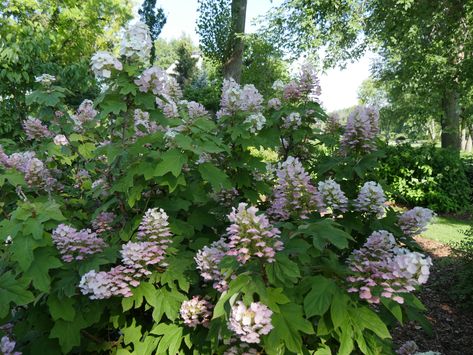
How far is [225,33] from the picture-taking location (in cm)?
1670

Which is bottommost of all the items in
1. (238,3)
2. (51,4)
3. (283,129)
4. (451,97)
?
(283,129)

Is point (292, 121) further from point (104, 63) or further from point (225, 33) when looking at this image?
point (225, 33)

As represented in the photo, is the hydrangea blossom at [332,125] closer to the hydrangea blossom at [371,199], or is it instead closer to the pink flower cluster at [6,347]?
the hydrangea blossom at [371,199]

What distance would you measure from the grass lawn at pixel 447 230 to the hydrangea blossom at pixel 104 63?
7.46 meters

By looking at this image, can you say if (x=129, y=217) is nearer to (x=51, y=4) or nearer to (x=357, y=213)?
(x=357, y=213)

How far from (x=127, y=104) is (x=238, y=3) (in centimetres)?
1444

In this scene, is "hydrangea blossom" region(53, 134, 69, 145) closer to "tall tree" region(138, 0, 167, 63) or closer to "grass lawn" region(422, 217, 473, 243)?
"grass lawn" region(422, 217, 473, 243)

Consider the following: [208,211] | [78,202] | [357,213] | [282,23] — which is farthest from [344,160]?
[282,23]

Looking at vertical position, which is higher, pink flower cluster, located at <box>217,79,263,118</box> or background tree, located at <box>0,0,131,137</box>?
background tree, located at <box>0,0,131,137</box>

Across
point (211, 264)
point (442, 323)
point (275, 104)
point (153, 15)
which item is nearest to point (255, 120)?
point (275, 104)

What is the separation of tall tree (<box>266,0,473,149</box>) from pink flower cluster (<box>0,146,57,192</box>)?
8.15 m

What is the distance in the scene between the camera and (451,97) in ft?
45.8

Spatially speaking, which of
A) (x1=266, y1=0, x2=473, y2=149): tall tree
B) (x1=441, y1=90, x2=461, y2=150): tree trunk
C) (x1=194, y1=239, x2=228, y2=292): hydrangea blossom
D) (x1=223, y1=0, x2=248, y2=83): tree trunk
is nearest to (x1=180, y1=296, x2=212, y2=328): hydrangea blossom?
(x1=194, y1=239, x2=228, y2=292): hydrangea blossom

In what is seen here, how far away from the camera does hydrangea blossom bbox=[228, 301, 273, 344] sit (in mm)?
1432
